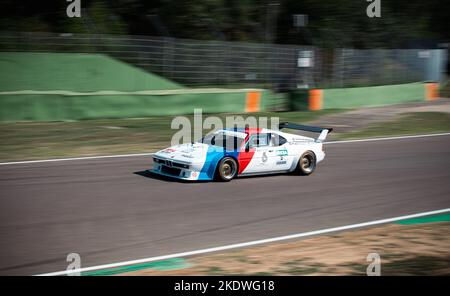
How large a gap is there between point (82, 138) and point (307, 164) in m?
6.20

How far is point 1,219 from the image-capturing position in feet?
28.5

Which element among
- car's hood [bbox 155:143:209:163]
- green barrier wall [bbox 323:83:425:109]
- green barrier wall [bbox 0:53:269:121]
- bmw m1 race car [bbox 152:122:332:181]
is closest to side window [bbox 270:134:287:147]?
bmw m1 race car [bbox 152:122:332:181]

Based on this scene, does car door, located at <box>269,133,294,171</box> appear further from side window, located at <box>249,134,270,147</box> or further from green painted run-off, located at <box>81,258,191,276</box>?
green painted run-off, located at <box>81,258,191,276</box>

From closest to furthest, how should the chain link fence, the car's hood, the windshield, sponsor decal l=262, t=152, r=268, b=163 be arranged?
the car's hood, the windshield, sponsor decal l=262, t=152, r=268, b=163, the chain link fence

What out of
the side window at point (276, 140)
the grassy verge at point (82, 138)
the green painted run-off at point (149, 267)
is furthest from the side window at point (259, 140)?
the green painted run-off at point (149, 267)

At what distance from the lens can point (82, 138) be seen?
52.3 feet

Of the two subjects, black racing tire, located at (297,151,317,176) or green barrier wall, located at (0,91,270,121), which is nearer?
black racing tire, located at (297,151,317,176)

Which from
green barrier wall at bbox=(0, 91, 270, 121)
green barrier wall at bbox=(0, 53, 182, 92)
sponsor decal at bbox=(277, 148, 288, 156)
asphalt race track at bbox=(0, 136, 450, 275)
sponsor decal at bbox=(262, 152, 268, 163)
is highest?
green barrier wall at bbox=(0, 53, 182, 92)

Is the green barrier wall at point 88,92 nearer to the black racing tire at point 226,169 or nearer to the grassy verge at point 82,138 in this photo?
the grassy verge at point 82,138

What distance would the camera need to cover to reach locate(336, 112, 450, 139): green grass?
1925 centimetres

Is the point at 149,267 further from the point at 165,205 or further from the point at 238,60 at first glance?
the point at 238,60

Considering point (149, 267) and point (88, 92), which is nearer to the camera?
point (149, 267)

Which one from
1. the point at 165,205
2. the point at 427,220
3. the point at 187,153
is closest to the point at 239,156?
the point at 187,153

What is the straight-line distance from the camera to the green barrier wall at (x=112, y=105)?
17.5 meters
